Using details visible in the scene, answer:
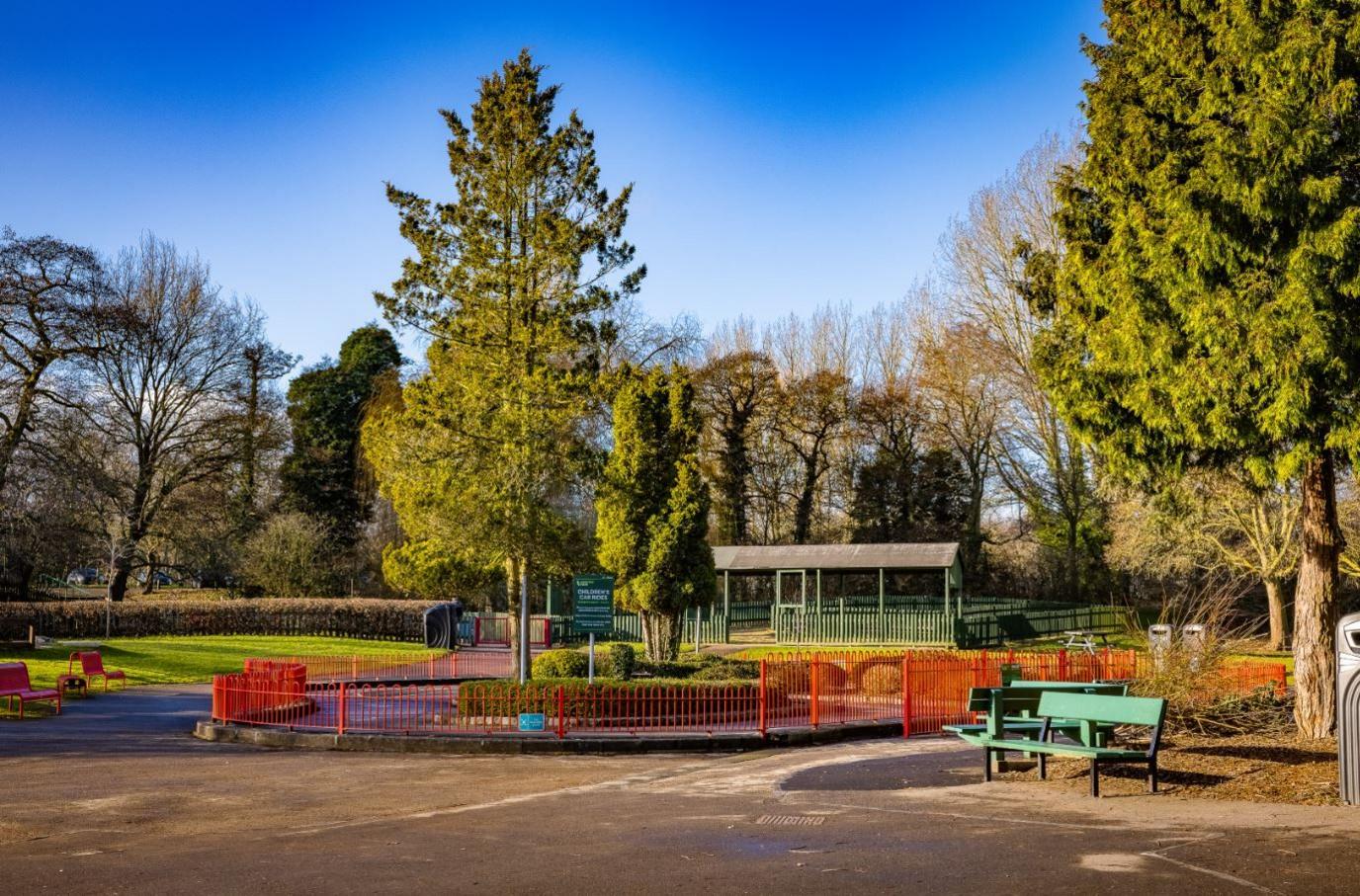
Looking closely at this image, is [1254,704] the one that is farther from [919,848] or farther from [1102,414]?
[919,848]

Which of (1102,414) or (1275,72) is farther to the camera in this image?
(1102,414)

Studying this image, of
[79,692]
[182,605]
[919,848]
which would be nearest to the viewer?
[919,848]

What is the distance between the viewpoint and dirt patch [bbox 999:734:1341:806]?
33.8 ft

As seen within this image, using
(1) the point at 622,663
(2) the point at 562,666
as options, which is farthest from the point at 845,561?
(2) the point at 562,666

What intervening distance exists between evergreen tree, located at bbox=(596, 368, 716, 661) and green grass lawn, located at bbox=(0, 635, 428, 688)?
11162 mm

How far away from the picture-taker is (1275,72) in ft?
44.1

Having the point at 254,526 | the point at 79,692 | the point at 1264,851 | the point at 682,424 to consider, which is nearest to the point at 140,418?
the point at 254,526

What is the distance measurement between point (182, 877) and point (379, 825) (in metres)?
2.25

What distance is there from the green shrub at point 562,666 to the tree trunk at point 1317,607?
12754mm

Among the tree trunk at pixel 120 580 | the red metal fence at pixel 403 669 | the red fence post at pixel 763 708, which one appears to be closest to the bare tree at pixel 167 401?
the tree trunk at pixel 120 580

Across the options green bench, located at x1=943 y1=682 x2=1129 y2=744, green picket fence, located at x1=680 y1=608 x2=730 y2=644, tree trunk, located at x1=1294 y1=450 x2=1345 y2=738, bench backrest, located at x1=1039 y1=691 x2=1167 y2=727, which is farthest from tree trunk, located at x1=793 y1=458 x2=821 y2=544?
bench backrest, located at x1=1039 y1=691 x2=1167 y2=727

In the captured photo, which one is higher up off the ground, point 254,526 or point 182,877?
point 254,526

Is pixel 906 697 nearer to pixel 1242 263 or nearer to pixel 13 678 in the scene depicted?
pixel 1242 263

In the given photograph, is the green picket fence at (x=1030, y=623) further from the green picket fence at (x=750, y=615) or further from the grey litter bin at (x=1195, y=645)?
the grey litter bin at (x=1195, y=645)
